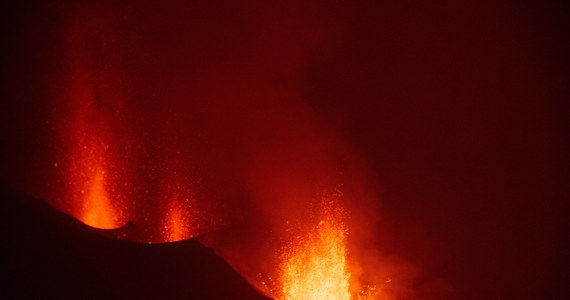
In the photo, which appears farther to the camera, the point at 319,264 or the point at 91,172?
the point at 319,264

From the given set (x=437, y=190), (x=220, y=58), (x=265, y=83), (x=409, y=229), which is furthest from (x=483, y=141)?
(x=220, y=58)

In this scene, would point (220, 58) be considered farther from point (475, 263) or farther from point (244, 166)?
point (475, 263)

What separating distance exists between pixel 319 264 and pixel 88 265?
308 cm

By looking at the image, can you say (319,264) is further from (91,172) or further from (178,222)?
(91,172)

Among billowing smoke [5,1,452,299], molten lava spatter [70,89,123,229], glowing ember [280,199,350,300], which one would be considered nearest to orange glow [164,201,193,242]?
billowing smoke [5,1,452,299]

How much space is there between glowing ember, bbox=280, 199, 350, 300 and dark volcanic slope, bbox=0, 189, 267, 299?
3.95 ft

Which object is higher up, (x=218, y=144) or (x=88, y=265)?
(x=218, y=144)

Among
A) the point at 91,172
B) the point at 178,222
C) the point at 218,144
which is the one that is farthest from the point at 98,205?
the point at 218,144

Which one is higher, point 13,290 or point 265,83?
point 265,83

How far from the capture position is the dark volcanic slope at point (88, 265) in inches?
148

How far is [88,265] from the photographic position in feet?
13.5

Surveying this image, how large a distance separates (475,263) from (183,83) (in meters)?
4.22

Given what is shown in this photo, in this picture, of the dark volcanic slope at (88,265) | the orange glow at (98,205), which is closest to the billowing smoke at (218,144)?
the orange glow at (98,205)

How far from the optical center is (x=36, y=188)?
5.61 metres
